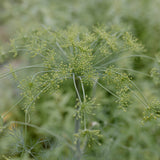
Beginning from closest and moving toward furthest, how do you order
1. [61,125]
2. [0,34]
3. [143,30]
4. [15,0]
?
[61,125] < [143,30] < [0,34] < [15,0]

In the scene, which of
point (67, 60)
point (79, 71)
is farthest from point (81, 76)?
point (67, 60)

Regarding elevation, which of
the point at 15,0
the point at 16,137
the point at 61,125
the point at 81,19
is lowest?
the point at 61,125

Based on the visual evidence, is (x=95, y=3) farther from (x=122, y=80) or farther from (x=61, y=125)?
(x=122, y=80)

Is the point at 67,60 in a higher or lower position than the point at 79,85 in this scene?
higher

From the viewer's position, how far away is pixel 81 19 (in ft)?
12.0

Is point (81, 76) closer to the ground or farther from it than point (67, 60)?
closer to the ground

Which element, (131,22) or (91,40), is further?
(131,22)

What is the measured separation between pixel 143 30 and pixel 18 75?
2.49 meters

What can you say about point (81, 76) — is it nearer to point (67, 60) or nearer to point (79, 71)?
point (79, 71)

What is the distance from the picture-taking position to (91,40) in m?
1.16

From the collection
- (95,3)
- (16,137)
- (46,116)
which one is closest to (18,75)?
(16,137)

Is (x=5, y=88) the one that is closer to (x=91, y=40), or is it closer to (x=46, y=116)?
(x=46, y=116)

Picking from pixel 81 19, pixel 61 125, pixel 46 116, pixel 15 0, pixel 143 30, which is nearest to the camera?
pixel 61 125

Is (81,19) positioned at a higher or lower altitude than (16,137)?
higher
